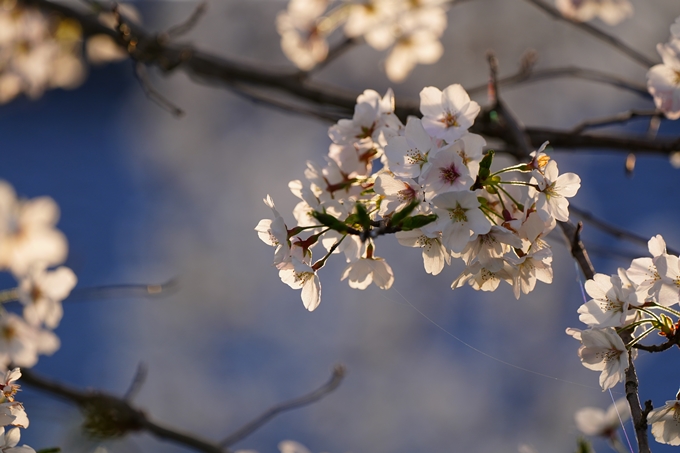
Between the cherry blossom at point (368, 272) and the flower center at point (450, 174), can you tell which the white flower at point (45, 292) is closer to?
the cherry blossom at point (368, 272)

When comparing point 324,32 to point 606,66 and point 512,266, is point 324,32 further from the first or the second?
point 606,66

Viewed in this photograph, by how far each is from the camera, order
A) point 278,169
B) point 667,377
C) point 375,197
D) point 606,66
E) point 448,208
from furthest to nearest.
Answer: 1. point 278,169
2. point 606,66
3. point 667,377
4. point 375,197
5. point 448,208

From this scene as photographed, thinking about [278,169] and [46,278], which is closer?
[46,278]

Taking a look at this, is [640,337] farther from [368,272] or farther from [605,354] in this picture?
[368,272]

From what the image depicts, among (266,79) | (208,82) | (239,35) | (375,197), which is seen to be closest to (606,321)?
(375,197)

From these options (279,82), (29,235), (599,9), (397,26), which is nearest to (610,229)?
(279,82)

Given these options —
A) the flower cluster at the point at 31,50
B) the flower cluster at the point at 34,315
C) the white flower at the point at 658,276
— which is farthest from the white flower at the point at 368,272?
the flower cluster at the point at 31,50
